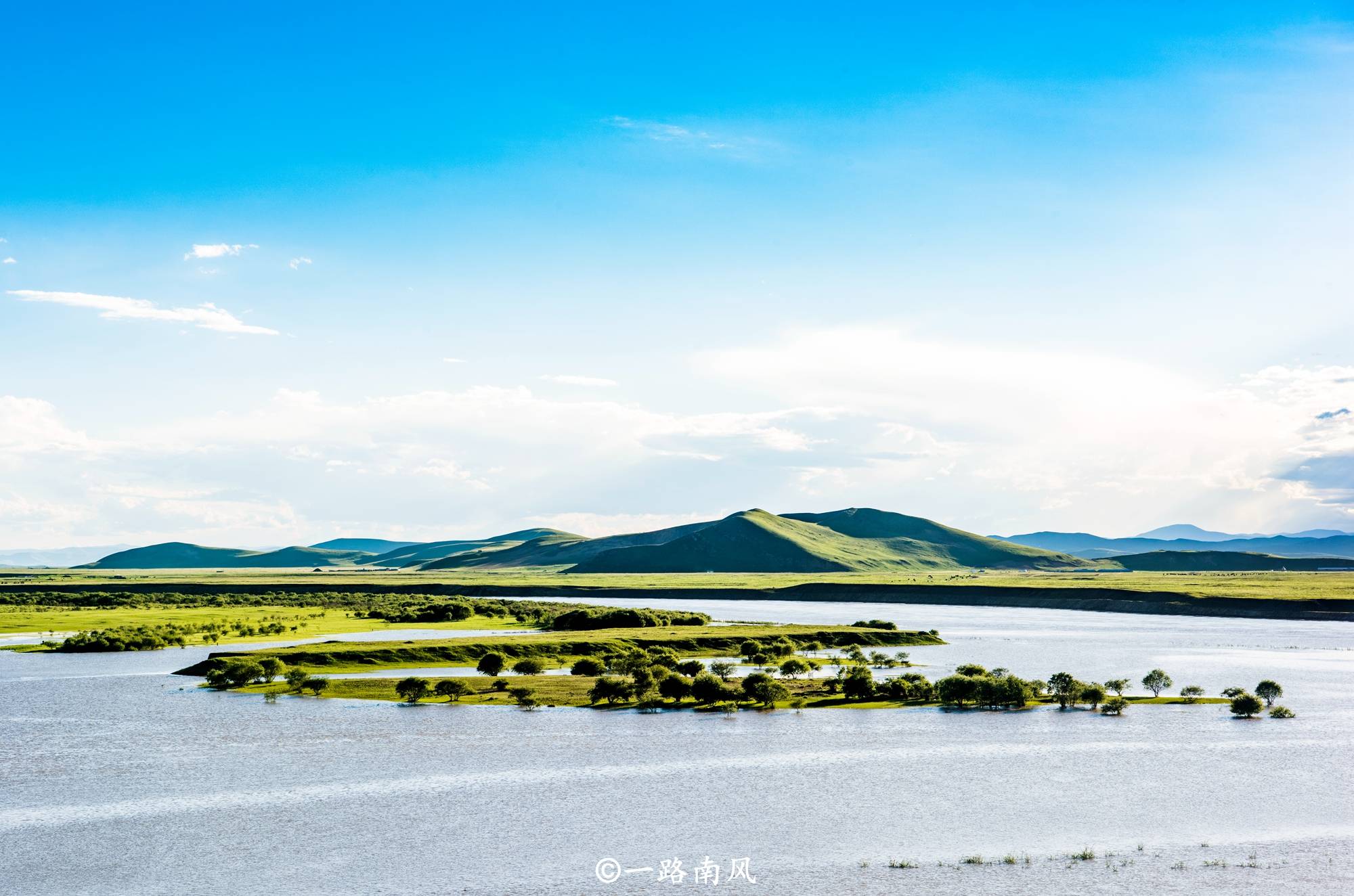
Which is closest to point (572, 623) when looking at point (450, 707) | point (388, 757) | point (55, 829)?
point (450, 707)

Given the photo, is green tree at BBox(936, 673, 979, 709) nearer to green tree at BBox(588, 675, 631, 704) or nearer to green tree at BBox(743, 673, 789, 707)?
green tree at BBox(743, 673, 789, 707)

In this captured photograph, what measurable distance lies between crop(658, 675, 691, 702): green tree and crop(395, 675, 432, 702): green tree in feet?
55.0

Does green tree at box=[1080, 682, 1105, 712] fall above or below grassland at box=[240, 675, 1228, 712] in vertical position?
above

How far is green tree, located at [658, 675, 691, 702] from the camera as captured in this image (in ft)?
267

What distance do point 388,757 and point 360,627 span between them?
87980 mm

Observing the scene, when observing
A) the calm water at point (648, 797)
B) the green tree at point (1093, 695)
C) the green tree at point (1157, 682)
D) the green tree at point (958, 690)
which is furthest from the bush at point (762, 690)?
the green tree at point (1157, 682)

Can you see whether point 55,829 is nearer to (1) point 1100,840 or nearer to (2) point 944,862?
(2) point 944,862

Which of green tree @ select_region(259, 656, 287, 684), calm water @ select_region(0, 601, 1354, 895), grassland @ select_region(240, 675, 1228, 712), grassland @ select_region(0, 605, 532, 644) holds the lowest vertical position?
calm water @ select_region(0, 601, 1354, 895)

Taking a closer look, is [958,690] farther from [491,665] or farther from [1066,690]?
[491,665]

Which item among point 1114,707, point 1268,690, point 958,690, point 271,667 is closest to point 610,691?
point 958,690

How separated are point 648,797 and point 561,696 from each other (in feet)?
108

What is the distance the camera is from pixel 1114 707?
246 feet

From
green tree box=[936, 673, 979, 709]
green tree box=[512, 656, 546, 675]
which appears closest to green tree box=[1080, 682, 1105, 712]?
green tree box=[936, 673, 979, 709]

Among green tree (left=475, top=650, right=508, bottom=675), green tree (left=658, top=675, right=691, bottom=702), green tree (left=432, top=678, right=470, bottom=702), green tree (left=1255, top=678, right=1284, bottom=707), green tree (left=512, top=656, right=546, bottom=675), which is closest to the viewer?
green tree (left=1255, top=678, right=1284, bottom=707)
